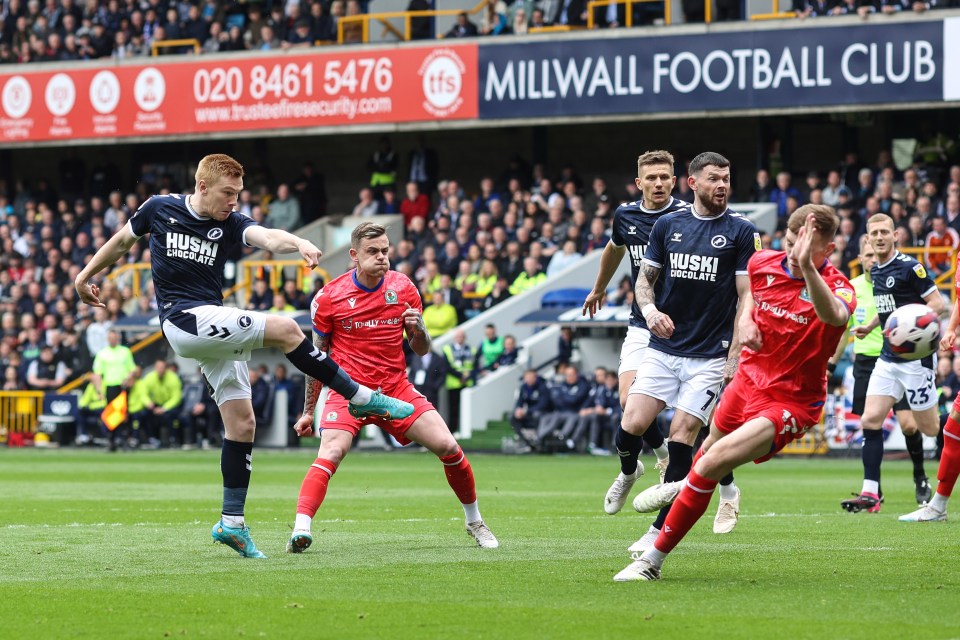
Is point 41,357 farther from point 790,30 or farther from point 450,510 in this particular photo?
point 450,510

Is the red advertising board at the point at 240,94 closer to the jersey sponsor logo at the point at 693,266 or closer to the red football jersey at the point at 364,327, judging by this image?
the red football jersey at the point at 364,327

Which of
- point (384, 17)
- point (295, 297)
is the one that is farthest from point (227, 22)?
point (295, 297)

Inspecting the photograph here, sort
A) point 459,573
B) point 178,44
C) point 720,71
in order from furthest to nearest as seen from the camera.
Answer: point 178,44
point 720,71
point 459,573

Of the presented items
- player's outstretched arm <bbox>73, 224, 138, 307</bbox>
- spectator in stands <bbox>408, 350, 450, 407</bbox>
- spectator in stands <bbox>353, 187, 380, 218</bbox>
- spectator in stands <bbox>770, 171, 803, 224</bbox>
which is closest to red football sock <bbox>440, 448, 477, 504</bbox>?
player's outstretched arm <bbox>73, 224, 138, 307</bbox>

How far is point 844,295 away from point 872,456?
570 cm

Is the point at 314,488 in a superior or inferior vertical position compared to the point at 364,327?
inferior

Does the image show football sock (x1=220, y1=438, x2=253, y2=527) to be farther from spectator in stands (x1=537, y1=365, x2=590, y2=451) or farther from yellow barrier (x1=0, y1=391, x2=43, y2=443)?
yellow barrier (x1=0, y1=391, x2=43, y2=443)

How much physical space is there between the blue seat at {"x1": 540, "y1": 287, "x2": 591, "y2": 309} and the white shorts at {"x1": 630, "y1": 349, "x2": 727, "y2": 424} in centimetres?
1760

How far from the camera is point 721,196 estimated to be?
9758 mm

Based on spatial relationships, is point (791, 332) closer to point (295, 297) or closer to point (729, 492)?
point (729, 492)

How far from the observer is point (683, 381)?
10.2 meters

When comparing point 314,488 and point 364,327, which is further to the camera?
point 364,327

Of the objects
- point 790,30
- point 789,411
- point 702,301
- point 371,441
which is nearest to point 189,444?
point 371,441

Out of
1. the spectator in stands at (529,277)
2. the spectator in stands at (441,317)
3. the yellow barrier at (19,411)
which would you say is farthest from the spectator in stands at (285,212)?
the spectator in stands at (529,277)
